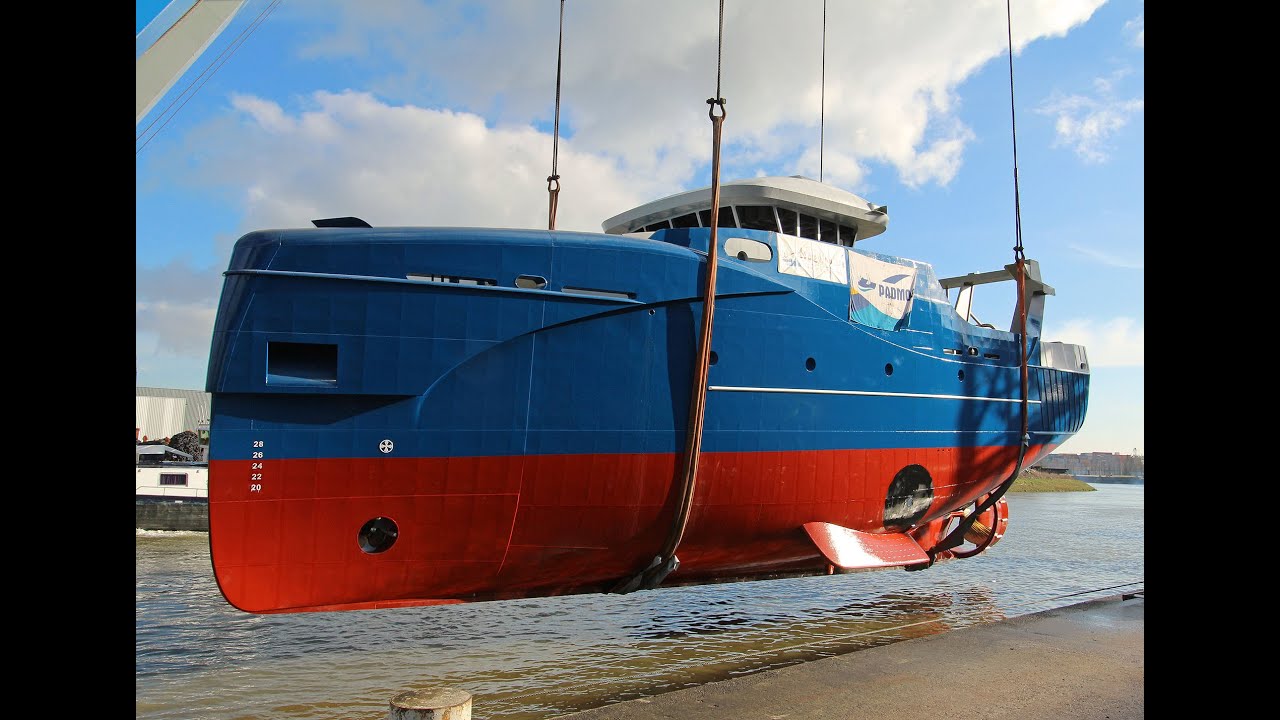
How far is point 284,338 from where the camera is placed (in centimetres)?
621

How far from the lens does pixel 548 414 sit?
688 centimetres

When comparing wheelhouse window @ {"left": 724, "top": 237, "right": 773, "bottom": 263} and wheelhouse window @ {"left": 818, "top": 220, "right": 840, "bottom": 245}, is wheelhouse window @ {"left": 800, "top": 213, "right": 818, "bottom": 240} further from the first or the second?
wheelhouse window @ {"left": 724, "top": 237, "right": 773, "bottom": 263}

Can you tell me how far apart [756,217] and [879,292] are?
2.03 m

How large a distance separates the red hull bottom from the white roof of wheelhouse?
138 inches

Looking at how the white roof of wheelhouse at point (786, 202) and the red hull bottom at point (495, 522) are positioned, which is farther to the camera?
the white roof of wheelhouse at point (786, 202)

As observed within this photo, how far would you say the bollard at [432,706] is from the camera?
3861 millimetres

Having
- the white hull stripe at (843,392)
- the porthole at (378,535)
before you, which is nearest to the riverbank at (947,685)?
the porthole at (378,535)

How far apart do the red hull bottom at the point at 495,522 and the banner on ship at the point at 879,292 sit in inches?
68.7

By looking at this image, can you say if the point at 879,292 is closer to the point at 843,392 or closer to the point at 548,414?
the point at 843,392

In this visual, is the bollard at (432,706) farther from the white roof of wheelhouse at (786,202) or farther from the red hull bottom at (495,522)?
the white roof of wheelhouse at (786,202)

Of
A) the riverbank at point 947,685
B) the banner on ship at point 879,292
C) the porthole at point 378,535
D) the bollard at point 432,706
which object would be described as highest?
the banner on ship at point 879,292

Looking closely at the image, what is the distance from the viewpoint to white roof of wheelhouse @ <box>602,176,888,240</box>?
972 cm
